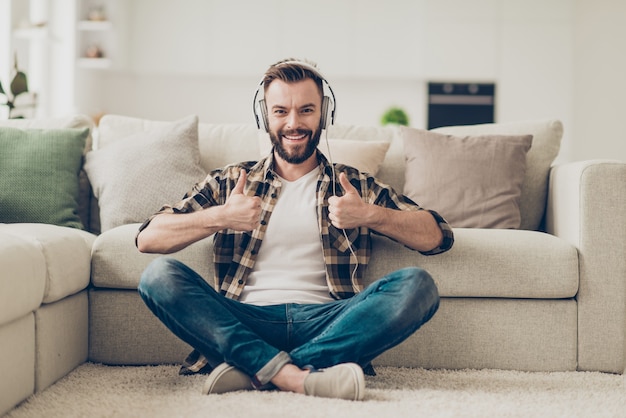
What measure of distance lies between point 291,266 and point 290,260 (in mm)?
17

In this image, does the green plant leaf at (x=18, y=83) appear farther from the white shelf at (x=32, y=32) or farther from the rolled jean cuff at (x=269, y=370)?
the rolled jean cuff at (x=269, y=370)

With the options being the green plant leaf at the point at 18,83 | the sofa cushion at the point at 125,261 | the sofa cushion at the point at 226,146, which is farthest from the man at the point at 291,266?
the green plant leaf at the point at 18,83

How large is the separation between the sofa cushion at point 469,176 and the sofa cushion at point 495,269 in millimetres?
333

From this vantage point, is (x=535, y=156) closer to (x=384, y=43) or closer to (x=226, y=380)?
(x=226, y=380)

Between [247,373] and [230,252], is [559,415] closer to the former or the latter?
[247,373]

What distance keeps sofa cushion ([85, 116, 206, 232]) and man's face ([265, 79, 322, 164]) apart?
0.61m

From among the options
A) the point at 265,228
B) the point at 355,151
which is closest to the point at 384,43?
the point at 355,151

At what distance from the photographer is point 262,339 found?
1842 millimetres

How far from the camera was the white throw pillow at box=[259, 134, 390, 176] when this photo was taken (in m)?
2.58

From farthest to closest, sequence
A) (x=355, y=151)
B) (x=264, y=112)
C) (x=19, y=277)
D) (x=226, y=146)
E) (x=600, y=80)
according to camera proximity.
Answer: (x=600, y=80)
(x=226, y=146)
(x=355, y=151)
(x=264, y=112)
(x=19, y=277)

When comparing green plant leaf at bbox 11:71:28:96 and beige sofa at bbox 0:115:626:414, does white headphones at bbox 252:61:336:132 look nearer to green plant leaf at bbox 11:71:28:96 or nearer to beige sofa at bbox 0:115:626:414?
beige sofa at bbox 0:115:626:414

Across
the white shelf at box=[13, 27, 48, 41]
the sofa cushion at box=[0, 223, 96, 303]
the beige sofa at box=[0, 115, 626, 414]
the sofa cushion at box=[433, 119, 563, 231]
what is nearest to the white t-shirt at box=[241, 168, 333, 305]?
the beige sofa at box=[0, 115, 626, 414]

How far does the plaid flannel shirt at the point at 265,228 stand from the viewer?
2014mm

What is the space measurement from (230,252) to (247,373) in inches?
16.8
